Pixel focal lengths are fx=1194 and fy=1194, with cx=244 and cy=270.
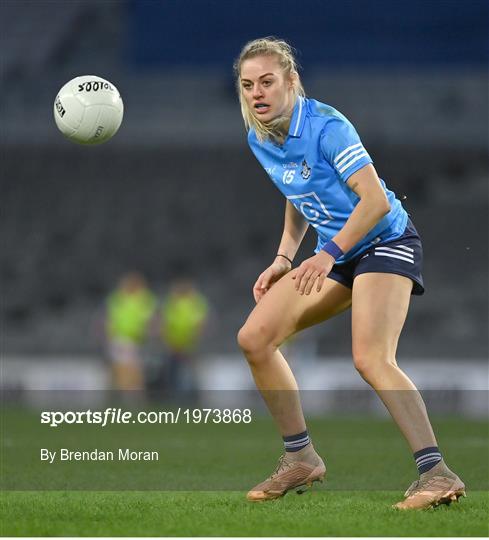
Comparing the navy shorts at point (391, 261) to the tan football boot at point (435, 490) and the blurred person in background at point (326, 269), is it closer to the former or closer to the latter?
the blurred person in background at point (326, 269)

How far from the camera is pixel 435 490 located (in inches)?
182

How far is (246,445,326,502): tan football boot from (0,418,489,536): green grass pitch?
2.8 inches

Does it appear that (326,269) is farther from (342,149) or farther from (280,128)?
(280,128)

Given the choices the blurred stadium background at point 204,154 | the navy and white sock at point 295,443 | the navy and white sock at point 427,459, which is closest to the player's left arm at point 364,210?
the navy and white sock at point 427,459

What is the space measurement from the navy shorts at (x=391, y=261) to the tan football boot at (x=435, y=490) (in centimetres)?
79

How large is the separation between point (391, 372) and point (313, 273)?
0.52 metres

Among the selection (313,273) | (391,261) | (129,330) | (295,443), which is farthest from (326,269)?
(129,330)

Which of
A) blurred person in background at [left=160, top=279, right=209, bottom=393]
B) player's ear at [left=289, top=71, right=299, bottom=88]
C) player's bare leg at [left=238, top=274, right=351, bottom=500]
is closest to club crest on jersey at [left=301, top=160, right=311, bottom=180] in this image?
player's ear at [left=289, top=71, right=299, bottom=88]

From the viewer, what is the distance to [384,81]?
1966cm

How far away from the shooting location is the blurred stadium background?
19.2 metres

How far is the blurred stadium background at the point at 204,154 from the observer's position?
19.2 metres

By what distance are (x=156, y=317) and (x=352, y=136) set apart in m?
13.0

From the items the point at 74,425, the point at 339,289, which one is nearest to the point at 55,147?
the point at 74,425

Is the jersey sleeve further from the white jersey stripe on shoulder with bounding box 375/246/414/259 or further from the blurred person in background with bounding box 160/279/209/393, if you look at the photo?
the blurred person in background with bounding box 160/279/209/393
